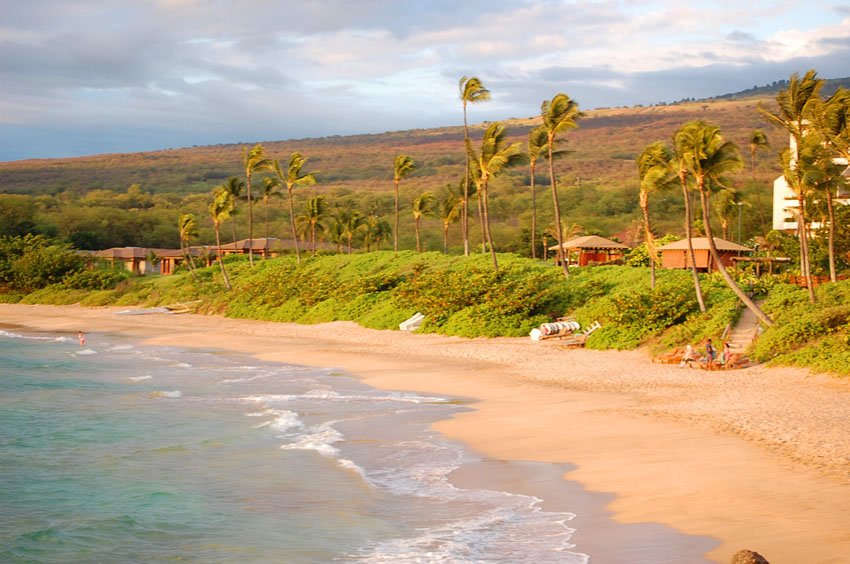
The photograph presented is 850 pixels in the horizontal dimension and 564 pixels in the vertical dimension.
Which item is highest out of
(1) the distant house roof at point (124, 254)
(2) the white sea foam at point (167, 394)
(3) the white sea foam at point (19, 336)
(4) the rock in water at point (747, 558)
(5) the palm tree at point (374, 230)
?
(5) the palm tree at point (374, 230)

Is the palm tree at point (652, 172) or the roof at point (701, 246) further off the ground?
the palm tree at point (652, 172)

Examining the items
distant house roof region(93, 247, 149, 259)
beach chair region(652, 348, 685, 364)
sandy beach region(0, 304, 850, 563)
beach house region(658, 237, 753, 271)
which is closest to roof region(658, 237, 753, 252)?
beach house region(658, 237, 753, 271)

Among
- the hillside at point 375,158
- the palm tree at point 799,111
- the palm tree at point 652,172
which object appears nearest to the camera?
the palm tree at point 799,111

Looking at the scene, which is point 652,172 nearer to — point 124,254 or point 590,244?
point 590,244

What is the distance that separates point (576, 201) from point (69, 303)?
5677cm

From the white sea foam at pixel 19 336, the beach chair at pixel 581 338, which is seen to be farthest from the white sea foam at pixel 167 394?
the white sea foam at pixel 19 336

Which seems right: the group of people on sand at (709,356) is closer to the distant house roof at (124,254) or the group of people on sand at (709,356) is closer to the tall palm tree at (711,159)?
the tall palm tree at (711,159)

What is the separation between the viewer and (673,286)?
2642 centimetres

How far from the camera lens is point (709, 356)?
21078 millimetres

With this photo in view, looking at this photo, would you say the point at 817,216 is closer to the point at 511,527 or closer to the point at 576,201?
the point at 511,527

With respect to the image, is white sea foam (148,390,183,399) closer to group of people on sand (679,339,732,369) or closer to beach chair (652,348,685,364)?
beach chair (652,348,685,364)

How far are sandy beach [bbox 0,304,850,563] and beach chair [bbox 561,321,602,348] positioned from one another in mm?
439

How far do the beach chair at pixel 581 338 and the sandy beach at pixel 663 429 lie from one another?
44 cm

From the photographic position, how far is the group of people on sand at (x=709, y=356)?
68.7 feet
